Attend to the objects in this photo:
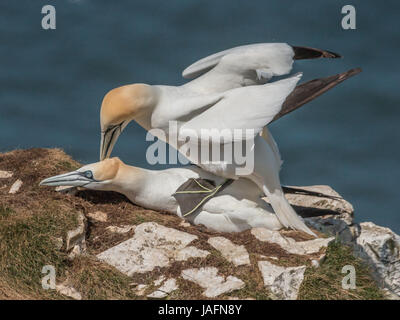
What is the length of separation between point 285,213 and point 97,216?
1.92 metres

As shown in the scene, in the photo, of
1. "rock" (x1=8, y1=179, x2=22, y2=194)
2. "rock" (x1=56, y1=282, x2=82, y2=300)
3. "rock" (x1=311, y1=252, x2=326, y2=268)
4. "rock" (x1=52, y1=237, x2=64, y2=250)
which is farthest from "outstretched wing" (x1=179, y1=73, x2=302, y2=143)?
"rock" (x1=56, y1=282, x2=82, y2=300)

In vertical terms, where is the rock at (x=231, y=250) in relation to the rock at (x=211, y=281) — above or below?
above

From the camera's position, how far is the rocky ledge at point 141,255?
725cm

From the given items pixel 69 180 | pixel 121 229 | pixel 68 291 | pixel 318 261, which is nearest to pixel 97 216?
pixel 121 229

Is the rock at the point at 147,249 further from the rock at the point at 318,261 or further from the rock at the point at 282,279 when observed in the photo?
the rock at the point at 318,261

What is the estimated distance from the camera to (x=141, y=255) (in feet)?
25.2

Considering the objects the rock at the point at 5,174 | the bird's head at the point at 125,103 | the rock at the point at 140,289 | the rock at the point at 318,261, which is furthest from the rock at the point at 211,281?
the rock at the point at 5,174

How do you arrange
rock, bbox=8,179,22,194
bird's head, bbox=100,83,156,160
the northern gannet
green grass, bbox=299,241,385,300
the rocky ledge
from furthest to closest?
1. rock, bbox=8,179,22,194
2. bird's head, bbox=100,83,156,160
3. the northern gannet
4. green grass, bbox=299,241,385,300
5. the rocky ledge

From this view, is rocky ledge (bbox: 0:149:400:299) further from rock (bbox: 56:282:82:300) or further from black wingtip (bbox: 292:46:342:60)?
black wingtip (bbox: 292:46:342:60)

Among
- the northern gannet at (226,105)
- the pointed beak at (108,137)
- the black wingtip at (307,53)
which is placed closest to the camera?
the northern gannet at (226,105)

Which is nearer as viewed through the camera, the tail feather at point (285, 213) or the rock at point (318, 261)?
the rock at point (318, 261)

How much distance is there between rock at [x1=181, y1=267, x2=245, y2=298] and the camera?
7.19 metres

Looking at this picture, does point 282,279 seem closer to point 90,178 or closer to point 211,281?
point 211,281

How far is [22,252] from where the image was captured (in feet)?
24.4
